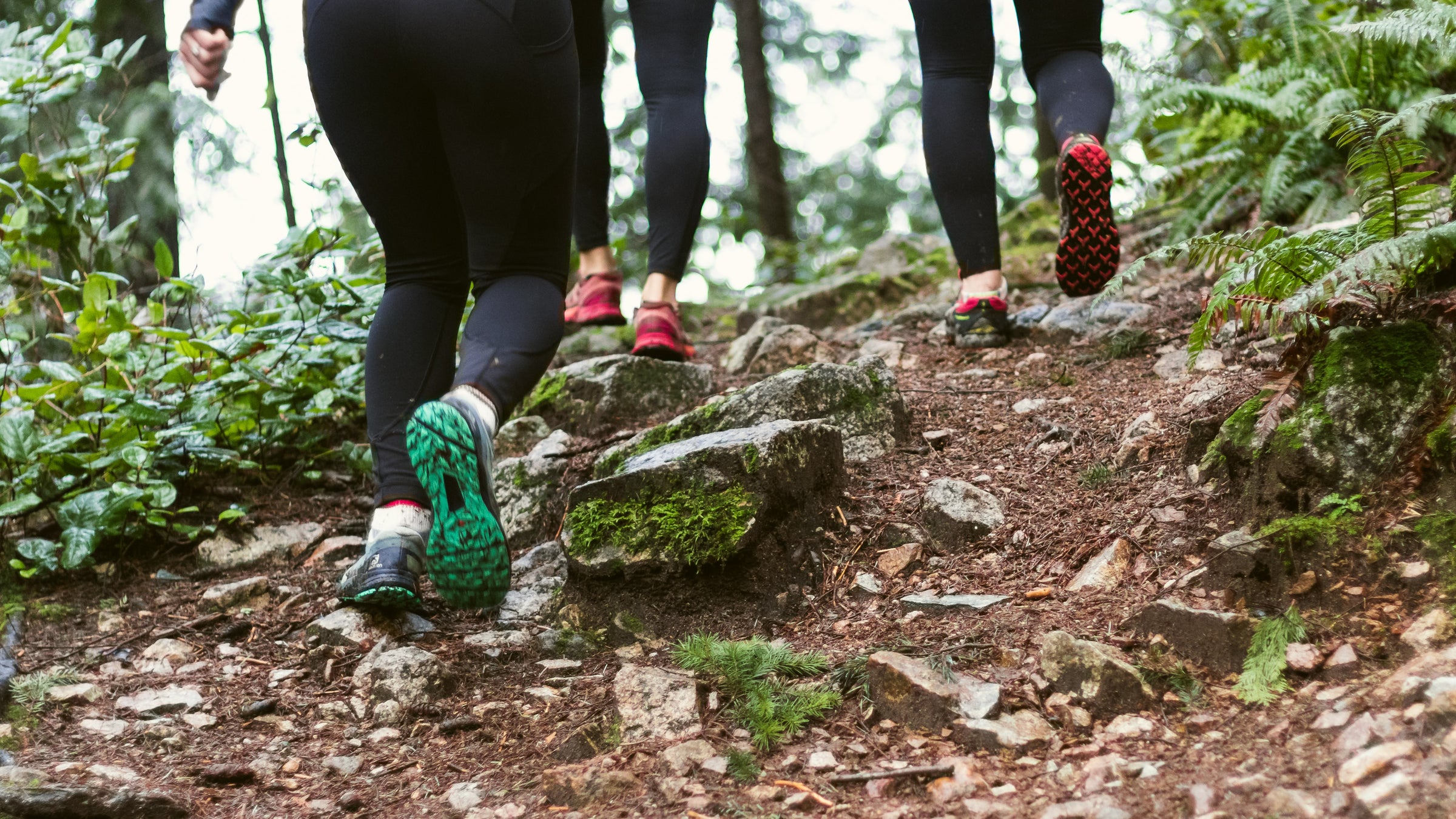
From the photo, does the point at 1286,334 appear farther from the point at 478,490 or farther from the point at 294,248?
the point at 294,248

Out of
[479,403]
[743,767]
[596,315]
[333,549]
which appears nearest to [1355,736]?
[743,767]

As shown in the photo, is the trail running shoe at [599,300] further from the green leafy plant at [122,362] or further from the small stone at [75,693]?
the small stone at [75,693]

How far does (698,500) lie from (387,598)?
80 cm

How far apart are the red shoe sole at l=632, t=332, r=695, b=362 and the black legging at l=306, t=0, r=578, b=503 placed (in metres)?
1.24

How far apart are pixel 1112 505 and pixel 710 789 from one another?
1253 mm

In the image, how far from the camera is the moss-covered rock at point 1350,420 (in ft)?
6.13

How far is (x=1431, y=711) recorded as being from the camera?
1377 millimetres

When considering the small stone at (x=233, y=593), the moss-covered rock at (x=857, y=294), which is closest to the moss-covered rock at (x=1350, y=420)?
the small stone at (x=233, y=593)

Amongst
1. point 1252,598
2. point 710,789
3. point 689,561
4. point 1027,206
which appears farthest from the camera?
point 1027,206

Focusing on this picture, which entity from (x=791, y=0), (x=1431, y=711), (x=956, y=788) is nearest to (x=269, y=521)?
(x=956, y=788)

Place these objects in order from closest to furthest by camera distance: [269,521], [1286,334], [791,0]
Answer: [1286,334], [269,521], [791,0]

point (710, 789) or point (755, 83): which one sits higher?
point (755, 83)

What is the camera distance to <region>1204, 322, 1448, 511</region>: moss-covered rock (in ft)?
6.13

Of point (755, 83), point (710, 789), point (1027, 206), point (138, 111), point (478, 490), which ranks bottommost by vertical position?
point (710, 789)
